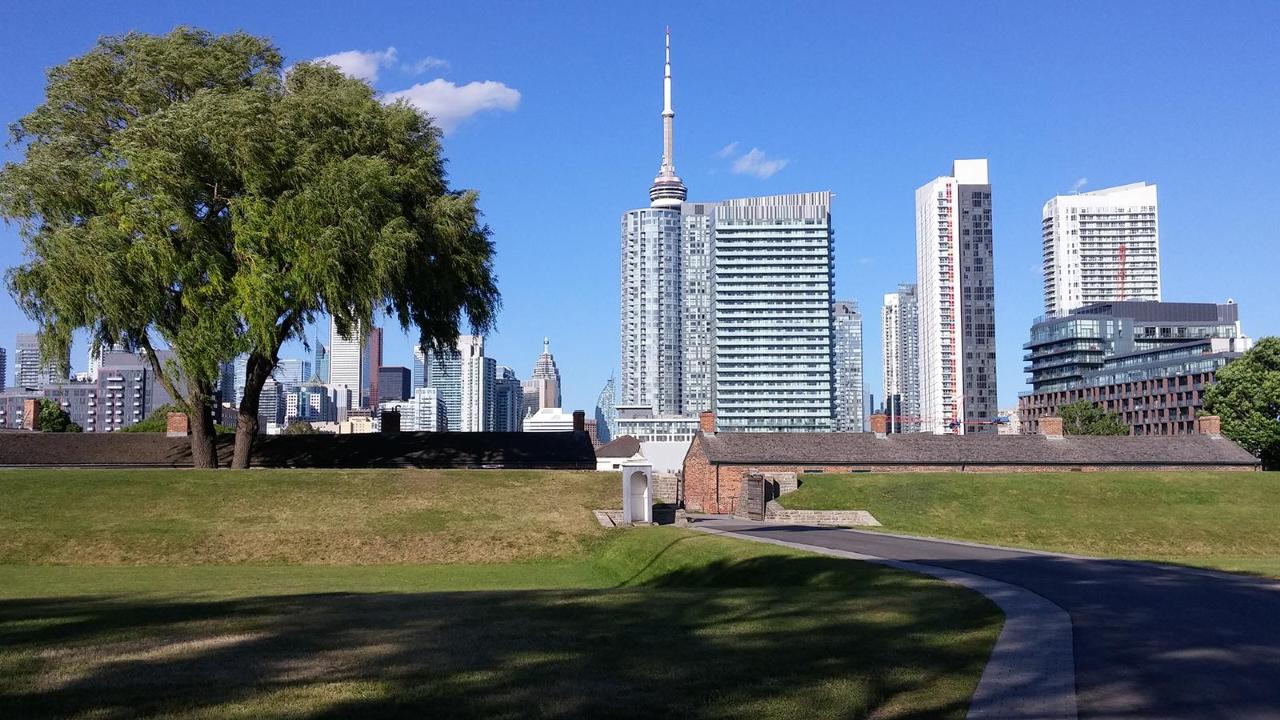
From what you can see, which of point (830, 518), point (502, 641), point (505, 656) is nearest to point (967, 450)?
point (830, 518)

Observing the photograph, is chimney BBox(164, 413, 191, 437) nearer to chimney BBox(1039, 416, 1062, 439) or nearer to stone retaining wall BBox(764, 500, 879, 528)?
stone retaining wall BBox(764, 500, 879, 528)

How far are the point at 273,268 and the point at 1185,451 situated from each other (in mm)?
50712

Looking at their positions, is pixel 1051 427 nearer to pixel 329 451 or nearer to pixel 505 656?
pixel 329 451

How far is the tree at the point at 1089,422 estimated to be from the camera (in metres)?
123

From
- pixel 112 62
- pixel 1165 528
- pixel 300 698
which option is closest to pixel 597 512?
pixel 1165 528

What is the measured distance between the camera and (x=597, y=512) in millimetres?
39938

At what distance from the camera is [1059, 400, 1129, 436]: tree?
123 m

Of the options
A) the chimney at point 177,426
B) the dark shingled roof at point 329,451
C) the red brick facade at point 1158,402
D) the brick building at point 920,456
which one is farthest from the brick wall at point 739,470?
the red brick facade at point 1158,402

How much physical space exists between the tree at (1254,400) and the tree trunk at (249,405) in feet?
248

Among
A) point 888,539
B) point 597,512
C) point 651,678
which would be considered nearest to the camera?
point 651,678

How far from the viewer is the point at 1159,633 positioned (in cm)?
1370

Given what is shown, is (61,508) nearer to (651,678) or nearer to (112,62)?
(112,62)

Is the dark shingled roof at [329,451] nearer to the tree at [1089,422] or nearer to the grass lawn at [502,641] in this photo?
the grass lawn at [502,641]

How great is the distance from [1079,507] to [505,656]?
138 ft
